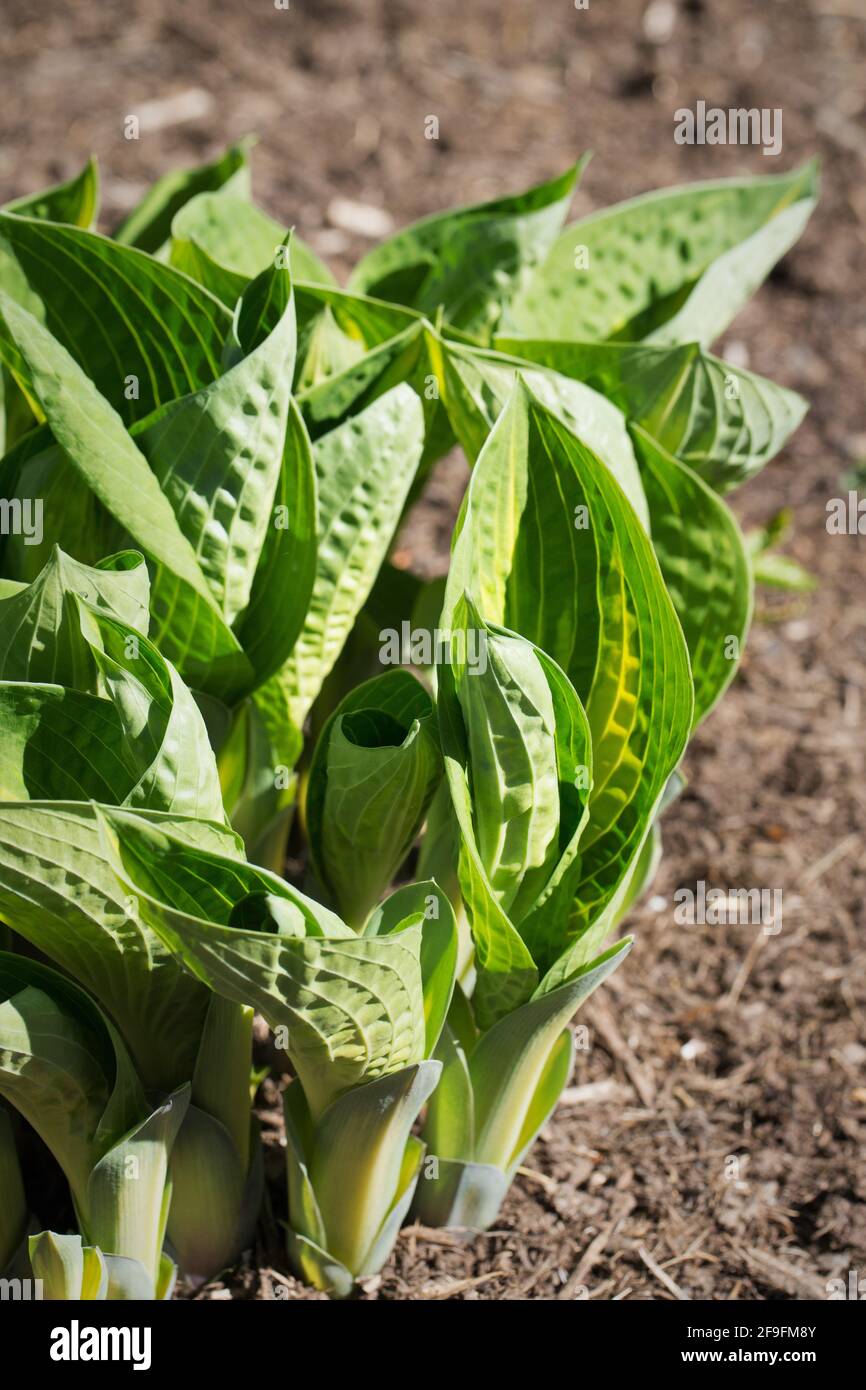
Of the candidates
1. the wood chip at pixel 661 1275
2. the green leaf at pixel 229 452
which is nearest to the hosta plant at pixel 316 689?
the green leaf at pixel 229 452

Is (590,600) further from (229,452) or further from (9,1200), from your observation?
(9,1200)

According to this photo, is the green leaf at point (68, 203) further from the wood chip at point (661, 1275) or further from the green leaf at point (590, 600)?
the wood chip at point (661, 1275)

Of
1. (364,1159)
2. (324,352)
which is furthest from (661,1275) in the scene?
(324,352)

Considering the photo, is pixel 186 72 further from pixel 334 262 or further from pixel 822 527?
pixel 822 527

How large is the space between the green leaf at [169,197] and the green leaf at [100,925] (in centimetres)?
104

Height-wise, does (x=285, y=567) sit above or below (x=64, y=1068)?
above

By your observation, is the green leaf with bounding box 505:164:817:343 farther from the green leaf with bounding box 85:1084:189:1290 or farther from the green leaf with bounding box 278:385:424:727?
the green leaf with bounding box 85:1084:189:1290

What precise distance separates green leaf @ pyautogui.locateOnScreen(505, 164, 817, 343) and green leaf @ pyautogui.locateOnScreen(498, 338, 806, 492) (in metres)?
0.22

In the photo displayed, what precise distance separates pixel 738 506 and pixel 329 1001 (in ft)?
6.94

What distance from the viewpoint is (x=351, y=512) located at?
5.12 feet

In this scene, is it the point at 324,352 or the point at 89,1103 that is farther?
the point at 324,352

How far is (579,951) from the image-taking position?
54.3 inches
